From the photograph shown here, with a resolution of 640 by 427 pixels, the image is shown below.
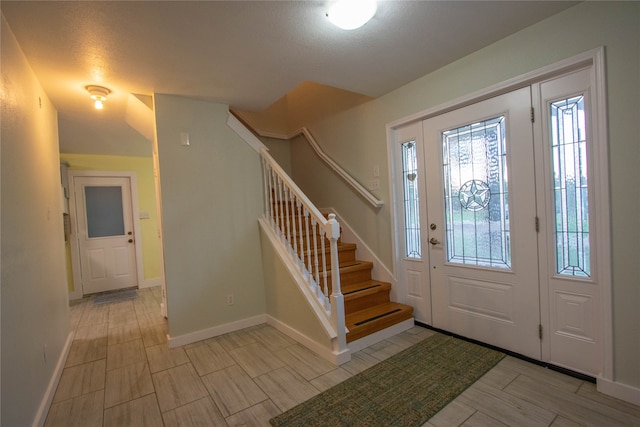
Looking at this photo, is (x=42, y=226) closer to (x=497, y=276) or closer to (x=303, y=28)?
(x=303, y=28)

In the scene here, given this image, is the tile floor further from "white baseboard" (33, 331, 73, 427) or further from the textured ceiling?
the textured ceiling

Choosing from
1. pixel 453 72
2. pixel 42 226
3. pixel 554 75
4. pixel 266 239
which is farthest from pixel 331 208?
pixel 42 226

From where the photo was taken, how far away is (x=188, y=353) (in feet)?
8.42

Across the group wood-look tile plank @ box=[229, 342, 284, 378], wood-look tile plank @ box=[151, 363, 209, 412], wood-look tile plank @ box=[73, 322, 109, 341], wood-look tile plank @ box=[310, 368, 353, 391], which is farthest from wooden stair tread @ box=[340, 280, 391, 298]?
wood-look tile plank @ box=[73, 322, 109, 341]

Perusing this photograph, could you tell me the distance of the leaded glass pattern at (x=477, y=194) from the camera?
2.25 meters

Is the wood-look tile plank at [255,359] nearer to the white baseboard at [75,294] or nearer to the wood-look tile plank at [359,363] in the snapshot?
the wood-look tile plank at [359,363]

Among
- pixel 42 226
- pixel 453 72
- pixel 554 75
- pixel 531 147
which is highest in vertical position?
pixel 453 72

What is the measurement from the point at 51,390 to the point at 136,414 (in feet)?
2.33

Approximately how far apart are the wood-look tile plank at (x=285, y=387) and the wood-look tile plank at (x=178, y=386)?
0.40 meters

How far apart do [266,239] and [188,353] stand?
1237 mm

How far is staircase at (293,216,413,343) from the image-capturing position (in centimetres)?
252

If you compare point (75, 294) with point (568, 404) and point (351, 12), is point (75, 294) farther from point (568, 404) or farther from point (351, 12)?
point (568, 404)

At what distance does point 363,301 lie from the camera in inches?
111

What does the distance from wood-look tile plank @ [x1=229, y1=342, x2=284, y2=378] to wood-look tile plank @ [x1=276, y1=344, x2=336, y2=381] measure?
8 centimetres
